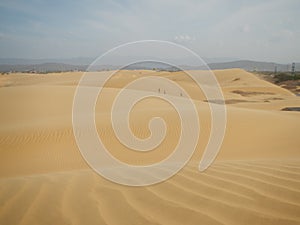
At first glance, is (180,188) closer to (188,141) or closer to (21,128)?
(188,141)

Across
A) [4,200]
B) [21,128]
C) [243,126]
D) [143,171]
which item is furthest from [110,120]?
[4,200]

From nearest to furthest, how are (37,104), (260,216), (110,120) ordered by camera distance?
(260,216) < (110,120) < (37,104)

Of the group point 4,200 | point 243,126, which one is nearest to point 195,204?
point 4,200

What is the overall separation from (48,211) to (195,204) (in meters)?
1.52

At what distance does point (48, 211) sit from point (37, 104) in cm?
1326

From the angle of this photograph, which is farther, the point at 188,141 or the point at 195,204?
the point at 188,141

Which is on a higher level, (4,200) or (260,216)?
(260,216)

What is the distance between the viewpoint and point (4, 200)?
10.7ft

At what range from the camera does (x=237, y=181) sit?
3.41 meters

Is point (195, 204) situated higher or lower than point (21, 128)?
higher

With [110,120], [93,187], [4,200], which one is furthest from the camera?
[110,120]

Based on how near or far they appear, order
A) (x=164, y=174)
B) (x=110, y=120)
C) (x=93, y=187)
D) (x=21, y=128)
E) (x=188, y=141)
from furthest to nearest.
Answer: (x=110, y=120)
(x=21, y=128)
(x=188, y=141)
(x=164, y=174)
(x=93, y=187)

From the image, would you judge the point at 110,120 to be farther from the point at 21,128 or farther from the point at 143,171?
the point at 143,171

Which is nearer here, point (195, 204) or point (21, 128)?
point (195, 204)
